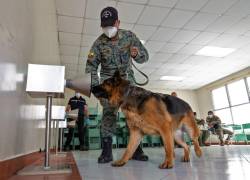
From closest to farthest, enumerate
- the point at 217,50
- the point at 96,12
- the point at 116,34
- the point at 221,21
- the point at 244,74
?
1. the point at 116,34
2. the point at 96,12
3. the point at 221,21
4. the point at 217,50
5. the point at 244,74

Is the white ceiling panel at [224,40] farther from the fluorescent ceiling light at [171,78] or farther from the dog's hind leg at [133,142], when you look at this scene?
the dog's hind leg at [133,142]

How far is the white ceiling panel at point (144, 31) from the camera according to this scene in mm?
4633

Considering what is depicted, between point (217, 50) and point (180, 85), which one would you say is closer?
point (217, 50)

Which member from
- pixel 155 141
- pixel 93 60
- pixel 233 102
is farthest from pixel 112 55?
pixel 233 102

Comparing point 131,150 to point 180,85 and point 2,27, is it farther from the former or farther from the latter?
point 180,85

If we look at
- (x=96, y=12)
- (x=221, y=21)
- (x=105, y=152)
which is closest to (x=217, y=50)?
(x=221, y=21)

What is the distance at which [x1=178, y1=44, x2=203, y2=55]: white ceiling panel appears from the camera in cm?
572

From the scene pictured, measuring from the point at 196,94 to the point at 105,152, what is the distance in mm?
10106

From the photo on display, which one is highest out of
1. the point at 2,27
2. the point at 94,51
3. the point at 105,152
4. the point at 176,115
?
the point at 94,51

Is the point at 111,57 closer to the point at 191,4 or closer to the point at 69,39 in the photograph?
the point at 191,4

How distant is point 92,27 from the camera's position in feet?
14.9

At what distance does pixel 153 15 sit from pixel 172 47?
5.89 ft

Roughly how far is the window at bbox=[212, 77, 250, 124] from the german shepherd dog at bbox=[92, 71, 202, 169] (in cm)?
768

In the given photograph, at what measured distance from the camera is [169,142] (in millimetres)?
1439
